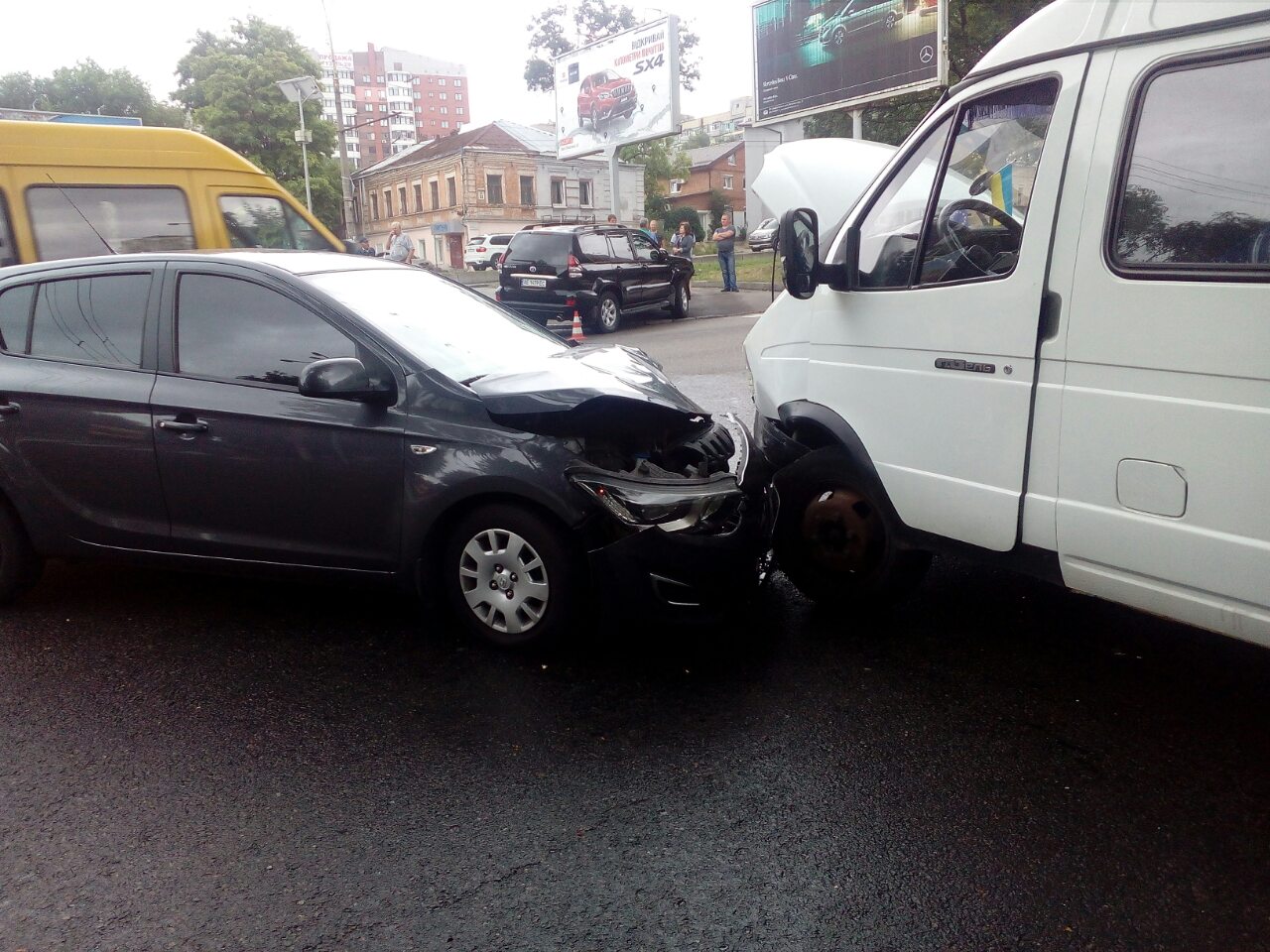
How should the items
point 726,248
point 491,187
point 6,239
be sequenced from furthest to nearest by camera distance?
point 491,187, point 726,248, point 6,239

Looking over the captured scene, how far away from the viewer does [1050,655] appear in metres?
4.11

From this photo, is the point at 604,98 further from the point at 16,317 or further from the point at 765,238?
the point at 16,317

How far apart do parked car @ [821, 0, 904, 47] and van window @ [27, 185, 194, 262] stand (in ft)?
58.3

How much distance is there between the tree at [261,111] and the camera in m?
54.1

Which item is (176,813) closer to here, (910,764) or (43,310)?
(910,764)

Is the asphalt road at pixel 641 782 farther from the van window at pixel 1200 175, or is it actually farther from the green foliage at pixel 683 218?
the green foliage at pixel 683 218

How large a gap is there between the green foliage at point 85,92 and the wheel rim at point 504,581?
223ft

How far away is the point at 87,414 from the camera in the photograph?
14.5 ft

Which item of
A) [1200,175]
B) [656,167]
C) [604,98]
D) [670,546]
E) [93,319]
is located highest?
[656,167]

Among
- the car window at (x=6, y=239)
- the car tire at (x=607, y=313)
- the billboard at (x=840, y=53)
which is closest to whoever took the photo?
the car window at (x=6, y=239)

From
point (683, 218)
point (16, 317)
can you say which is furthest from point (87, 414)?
point (683, 218)

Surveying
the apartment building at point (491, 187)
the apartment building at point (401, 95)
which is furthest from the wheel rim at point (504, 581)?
the apartment building at point (401, 95)

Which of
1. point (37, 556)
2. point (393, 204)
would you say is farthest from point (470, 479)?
point (393, 204)

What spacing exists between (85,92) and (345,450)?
2834 inches
